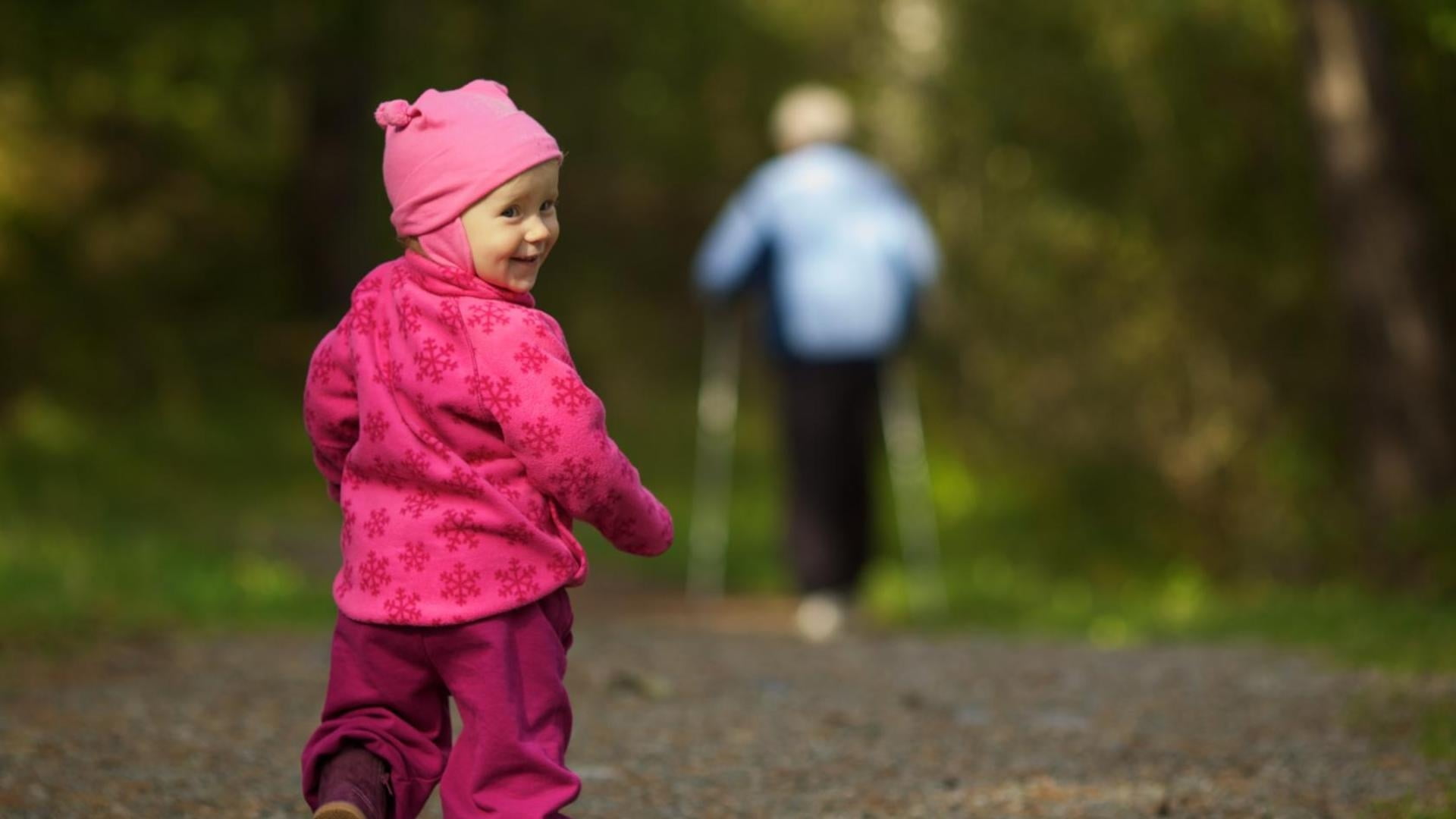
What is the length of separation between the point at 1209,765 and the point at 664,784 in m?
1.33

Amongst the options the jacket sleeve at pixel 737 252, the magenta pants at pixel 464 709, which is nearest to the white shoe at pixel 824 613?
the jacket sleeve at pixel 737 252

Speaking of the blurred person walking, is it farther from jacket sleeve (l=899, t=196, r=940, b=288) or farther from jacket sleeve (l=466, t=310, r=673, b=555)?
jacket sleeve (l=466, t=310, r=673, b=555)

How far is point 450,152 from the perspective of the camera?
3680 mm

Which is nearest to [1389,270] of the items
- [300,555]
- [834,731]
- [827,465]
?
[827,465]

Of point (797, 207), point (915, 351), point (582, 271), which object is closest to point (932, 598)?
point (797, 207)

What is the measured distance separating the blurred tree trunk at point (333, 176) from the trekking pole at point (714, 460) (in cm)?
349

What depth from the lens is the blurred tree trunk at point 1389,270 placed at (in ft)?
31.0

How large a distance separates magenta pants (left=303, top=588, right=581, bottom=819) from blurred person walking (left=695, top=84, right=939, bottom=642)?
18.4 feet

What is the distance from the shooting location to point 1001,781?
16.2 ft

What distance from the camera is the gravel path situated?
4680mm

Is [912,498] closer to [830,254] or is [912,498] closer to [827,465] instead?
[827,465]

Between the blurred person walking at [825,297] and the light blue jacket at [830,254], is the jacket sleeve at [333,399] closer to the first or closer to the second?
the blurred person walking at [825,297]

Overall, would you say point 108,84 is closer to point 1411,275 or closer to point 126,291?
point 126,291

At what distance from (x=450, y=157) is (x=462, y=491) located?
0.57 metres
